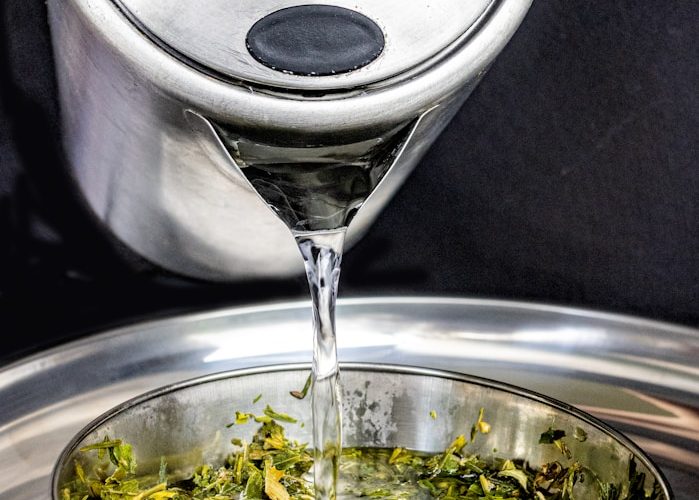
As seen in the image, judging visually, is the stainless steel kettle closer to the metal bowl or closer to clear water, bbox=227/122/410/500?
clear water, bbox=227/122/410/500

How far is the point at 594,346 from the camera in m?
0.62

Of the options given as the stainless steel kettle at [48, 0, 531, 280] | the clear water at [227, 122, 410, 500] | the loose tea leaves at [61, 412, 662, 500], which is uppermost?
the stainless steel kettle at [48, 0, 531, 280]

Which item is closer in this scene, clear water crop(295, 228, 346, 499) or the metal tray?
clear water crop(295, 228, 346, 499)

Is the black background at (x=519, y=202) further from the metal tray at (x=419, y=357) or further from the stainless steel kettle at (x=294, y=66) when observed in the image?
the stainless steel kettle at (x=294, y=66)

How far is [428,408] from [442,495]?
4cm

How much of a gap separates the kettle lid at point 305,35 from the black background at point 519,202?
320 mm

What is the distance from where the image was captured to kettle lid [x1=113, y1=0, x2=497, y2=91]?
33cm

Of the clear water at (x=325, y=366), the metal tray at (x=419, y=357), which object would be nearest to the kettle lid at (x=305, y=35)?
the clear water at (x=325, y=366)

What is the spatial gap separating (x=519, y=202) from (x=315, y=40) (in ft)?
1.37

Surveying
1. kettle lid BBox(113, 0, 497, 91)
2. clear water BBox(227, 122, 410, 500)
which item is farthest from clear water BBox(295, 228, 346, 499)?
kettle lid BBox(113, 0, 497, 91)

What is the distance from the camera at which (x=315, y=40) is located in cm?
34

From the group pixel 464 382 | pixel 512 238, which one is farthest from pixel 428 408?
pixel 512 238

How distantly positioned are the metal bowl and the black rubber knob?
0.61 ft

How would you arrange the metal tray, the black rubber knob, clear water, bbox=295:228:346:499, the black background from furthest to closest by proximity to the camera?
the black background < the metal tray < clear water, bbox=295:228:346:499 < the black rubber knob
